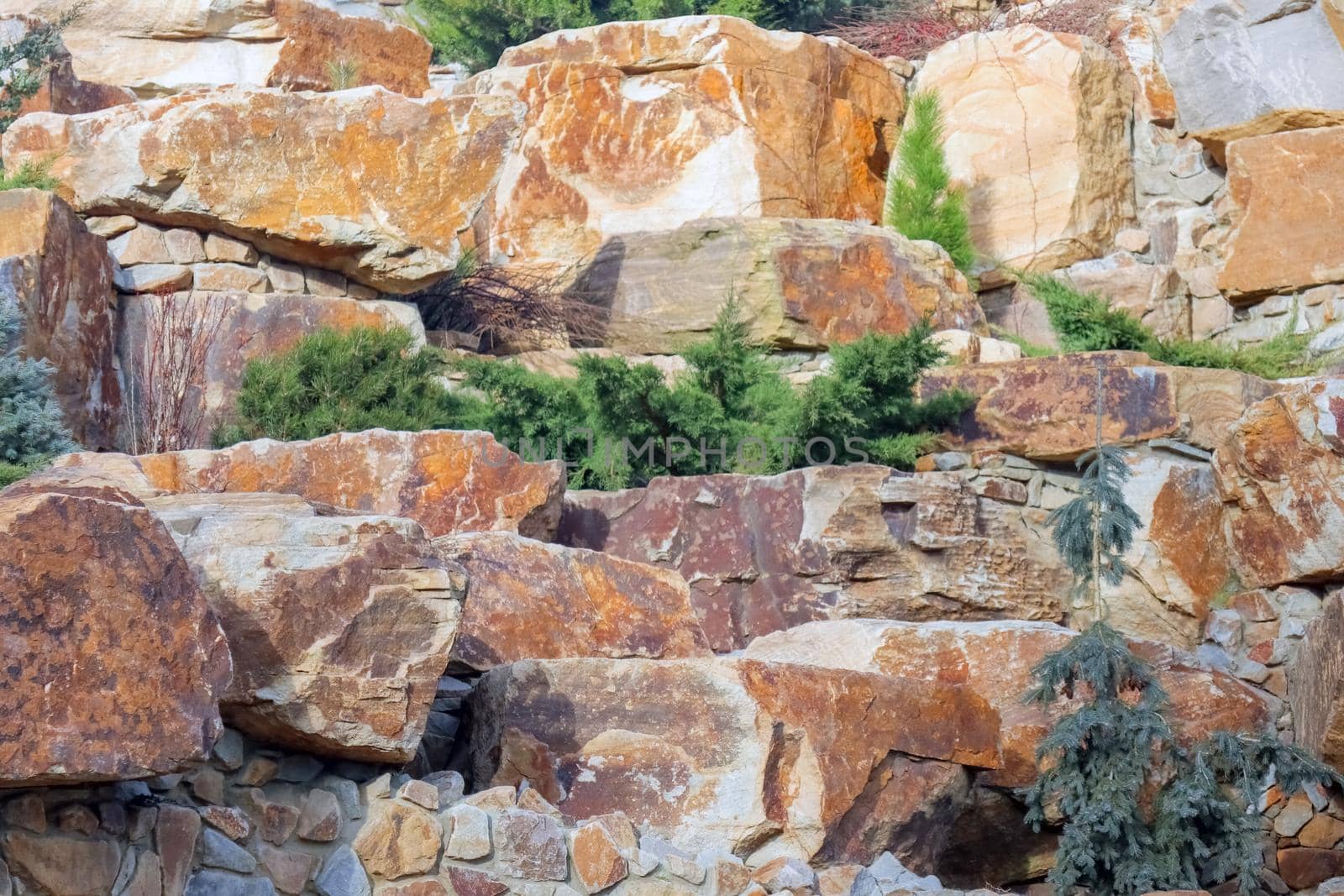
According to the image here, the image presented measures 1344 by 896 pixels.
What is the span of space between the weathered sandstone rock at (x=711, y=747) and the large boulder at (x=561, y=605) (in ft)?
1.37

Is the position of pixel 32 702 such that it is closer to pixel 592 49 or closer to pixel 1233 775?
pixel 1233 775

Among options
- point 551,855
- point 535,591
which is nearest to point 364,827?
point 551,855

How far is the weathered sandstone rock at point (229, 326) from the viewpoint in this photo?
769cm

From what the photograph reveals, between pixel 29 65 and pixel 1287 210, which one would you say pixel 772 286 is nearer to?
pixel 1287 210

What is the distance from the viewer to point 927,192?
1095cm

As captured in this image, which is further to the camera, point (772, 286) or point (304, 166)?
point (772, 286)

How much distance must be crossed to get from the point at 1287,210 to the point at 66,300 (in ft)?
23.0

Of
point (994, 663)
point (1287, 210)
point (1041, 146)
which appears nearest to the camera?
point (994, 663)

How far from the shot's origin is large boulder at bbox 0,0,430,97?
11609 mm

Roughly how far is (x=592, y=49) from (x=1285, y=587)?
604 centimetres

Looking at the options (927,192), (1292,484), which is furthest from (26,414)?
(927,192)

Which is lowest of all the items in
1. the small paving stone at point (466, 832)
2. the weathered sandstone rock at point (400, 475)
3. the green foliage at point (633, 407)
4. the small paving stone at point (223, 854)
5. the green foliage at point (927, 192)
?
the green foliage at point (927, 192)

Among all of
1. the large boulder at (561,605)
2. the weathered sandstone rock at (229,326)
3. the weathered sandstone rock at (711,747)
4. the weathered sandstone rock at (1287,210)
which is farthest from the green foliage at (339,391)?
the weathered sandstone rock at (1287,210)

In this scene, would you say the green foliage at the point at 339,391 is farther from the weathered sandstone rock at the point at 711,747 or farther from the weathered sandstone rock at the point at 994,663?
the weathered sandstone rock at the point at 711,747
